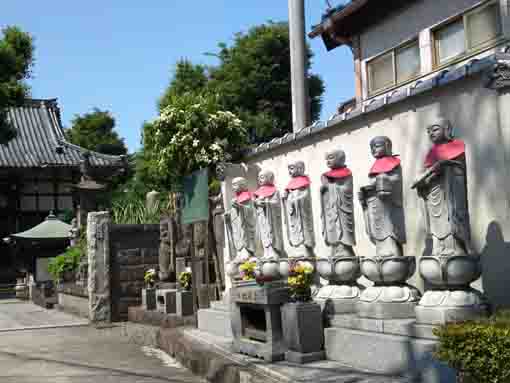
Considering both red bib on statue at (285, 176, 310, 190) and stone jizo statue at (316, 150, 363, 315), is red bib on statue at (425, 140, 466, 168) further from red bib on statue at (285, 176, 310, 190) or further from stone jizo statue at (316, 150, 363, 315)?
red bib on statue at (285, 176, 310, 190)

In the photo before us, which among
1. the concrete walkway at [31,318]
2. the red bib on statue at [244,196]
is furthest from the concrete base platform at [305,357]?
the concrete walkway at [31,318]

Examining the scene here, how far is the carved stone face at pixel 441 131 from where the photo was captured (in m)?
6.20

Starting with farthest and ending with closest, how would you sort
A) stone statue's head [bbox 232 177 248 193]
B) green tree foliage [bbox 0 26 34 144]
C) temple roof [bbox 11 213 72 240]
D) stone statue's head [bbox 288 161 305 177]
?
temple roof [bbox 11 213 72 240]
green tree foliage [bbox 0 26 34 144]
stone statue's head [bbox 232 177 248 193]
stone statue's head [bbox 288 161 305 177]

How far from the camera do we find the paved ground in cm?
849

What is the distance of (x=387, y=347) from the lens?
6.09 metres

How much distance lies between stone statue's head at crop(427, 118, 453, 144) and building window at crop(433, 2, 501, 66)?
4.68 meters

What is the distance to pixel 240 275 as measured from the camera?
10.1m

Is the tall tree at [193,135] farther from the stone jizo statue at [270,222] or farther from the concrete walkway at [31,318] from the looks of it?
the concrete walkway at [31,318]

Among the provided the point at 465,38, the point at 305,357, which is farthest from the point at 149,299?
the point at 465,38

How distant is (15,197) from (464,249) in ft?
92.0

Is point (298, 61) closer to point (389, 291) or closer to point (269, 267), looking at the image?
point (269, 267)

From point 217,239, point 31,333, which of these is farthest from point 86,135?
point 217,239

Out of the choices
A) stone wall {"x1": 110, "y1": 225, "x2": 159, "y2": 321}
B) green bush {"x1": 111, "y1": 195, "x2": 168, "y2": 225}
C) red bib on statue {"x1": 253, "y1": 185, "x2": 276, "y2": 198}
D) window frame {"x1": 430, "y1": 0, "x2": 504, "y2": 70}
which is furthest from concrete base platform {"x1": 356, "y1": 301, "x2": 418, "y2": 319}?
green bush {"x1": 111, "y1": 195, "x2": 168, "y2": 225}

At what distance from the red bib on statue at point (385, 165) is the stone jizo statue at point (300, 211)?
180cm
